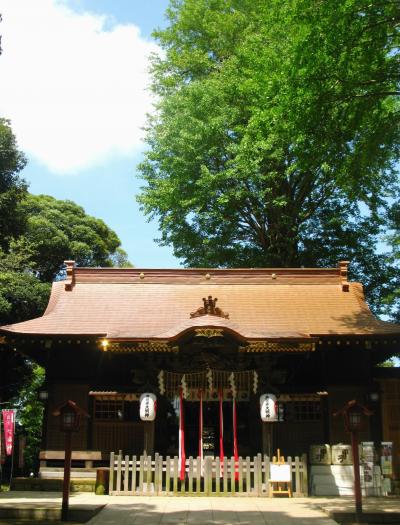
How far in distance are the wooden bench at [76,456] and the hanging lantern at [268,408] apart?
428 cm

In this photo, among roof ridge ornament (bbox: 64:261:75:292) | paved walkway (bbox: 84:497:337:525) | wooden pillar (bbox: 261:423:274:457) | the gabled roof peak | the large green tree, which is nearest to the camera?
paved walkway (bbox: 84:497:337:525)

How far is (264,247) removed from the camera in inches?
925

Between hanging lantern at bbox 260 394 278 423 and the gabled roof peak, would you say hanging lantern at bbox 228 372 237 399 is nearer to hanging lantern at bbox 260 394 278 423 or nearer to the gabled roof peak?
hanging lantern at bbox 260 394 278 423

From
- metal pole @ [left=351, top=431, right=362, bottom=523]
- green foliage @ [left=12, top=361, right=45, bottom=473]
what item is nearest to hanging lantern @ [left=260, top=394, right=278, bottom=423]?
metal pole @ [left=351, top=431, right=362, bottom=523]

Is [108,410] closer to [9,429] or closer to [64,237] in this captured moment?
[9,429]

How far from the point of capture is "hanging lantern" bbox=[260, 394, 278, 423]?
485 inches

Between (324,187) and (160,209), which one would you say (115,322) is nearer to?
(160,209)

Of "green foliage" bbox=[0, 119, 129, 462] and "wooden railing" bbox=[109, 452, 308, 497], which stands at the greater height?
"green foliage" bbox=[0, 119, 129, 462]

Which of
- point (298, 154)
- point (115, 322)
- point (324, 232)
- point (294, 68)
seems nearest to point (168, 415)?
point (115, 322)

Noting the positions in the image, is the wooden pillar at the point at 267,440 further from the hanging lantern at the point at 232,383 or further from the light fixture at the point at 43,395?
the light fixture at the point at 43,395

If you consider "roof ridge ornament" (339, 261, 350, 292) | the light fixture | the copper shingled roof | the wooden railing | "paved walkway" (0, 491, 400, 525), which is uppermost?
"roof ridge ornament" (339, 261, 350, 292)

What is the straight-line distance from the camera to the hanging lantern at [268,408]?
12.3 metres

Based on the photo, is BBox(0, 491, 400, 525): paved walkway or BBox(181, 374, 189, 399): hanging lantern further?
BBox(181, 374, 189, 399): hanging lantern

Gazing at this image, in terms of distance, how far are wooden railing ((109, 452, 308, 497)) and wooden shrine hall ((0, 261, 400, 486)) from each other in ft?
2.58
